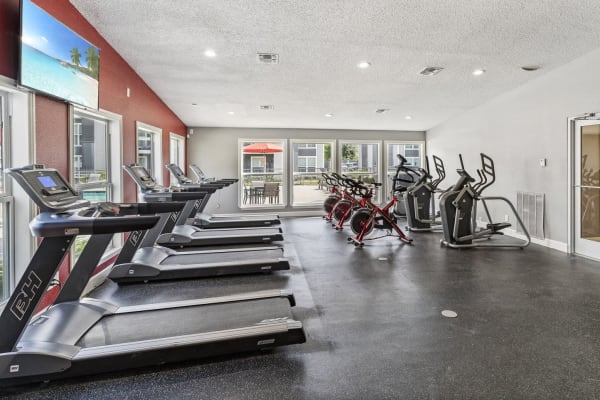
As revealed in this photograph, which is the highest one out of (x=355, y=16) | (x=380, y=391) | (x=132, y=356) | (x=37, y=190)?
(x=355, y=16)

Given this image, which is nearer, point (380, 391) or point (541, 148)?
point (380, 391)

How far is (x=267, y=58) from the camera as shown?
472 centimetres

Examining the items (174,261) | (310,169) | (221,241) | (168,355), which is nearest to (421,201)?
(310,169)

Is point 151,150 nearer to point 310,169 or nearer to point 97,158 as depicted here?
point 97,158

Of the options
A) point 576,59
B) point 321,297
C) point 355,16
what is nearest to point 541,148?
point 576,59

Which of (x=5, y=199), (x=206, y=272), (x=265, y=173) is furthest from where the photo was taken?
(x=265, y=173)

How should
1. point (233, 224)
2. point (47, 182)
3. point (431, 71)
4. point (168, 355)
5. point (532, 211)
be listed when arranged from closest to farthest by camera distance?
1. point (168, 355)
2. point (47, 182)
3. point (431, 71)
4. point (532, 211)
5. point (233, 224)

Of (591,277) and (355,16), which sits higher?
(355,16)

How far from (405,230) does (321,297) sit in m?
4.20

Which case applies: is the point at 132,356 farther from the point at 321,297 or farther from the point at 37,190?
the point at 321,297

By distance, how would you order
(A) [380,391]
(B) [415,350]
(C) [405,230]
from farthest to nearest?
(C) [405,230] → (B) [415,350] → (A) [380,391]

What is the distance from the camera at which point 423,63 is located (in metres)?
4.95

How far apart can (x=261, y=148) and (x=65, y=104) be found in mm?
5914

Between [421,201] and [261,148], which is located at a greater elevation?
[261,148]
